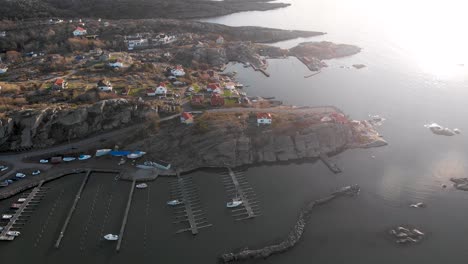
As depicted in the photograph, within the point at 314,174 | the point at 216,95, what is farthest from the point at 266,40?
the point at 314,174

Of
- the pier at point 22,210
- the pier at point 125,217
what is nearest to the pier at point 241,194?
the pier at point 125,217

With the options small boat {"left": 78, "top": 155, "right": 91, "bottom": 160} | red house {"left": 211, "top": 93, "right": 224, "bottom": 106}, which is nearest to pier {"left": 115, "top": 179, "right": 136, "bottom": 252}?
small boat {"left": 78, "top": 155, "right": 91, "bottom": 160}

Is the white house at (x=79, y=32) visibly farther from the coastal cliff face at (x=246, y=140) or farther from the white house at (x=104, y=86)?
the coastal cliff face at (x=246, y=140)

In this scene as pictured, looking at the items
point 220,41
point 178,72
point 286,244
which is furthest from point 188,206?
point 220,41

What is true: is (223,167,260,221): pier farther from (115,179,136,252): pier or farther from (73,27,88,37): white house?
(73,27,88,37): white house

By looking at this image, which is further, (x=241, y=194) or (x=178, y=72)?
(x=178, y=72)

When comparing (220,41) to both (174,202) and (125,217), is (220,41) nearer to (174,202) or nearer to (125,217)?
(174,202)
